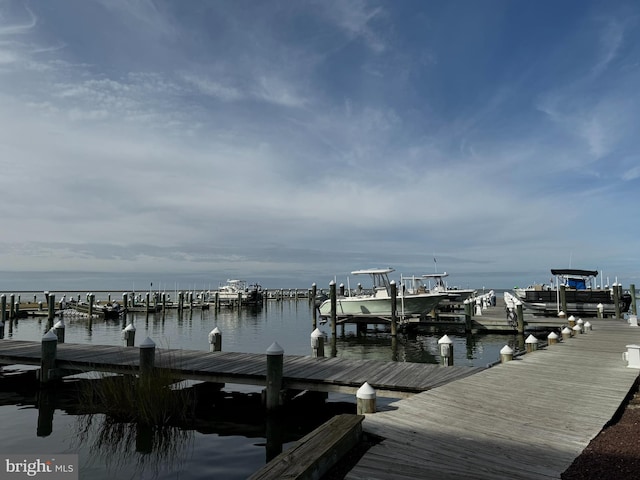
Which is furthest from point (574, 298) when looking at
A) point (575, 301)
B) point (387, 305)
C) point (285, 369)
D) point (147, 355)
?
point (147, 355)

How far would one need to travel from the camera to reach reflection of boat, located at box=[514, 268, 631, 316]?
115 feet

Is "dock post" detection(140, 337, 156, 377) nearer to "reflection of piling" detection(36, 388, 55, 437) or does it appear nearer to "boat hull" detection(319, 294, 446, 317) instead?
"reflection of piling" detection(36, 388, 55, 437)

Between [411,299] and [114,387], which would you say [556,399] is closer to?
[114,387]

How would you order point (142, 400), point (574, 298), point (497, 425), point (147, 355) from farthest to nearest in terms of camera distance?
point (574, 298) < point (147, 355) < point (142, 400) < point (497, 425)

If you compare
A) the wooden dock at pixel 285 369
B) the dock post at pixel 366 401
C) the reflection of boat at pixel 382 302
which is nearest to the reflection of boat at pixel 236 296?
the reflection of boat at pixel 382 302

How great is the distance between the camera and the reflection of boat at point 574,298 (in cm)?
3519

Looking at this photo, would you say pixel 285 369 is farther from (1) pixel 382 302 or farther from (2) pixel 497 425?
(1) pixel 382 302

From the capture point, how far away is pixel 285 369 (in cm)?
1170

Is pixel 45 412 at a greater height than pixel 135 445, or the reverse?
pixel 135 445

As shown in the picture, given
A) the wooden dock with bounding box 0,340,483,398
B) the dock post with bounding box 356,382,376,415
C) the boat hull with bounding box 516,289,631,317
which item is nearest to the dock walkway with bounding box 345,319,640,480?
the dock post with bounding box 356,382,376,415

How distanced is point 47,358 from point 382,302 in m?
21.9

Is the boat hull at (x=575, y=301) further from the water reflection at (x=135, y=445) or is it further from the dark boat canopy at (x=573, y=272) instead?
the water reflection at (x=135, y=445)

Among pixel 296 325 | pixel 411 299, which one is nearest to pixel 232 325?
pixel 296 325

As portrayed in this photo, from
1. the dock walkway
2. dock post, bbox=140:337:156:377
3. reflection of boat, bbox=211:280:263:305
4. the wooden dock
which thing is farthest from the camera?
reflection of boat, bbox=211:280:263:305
